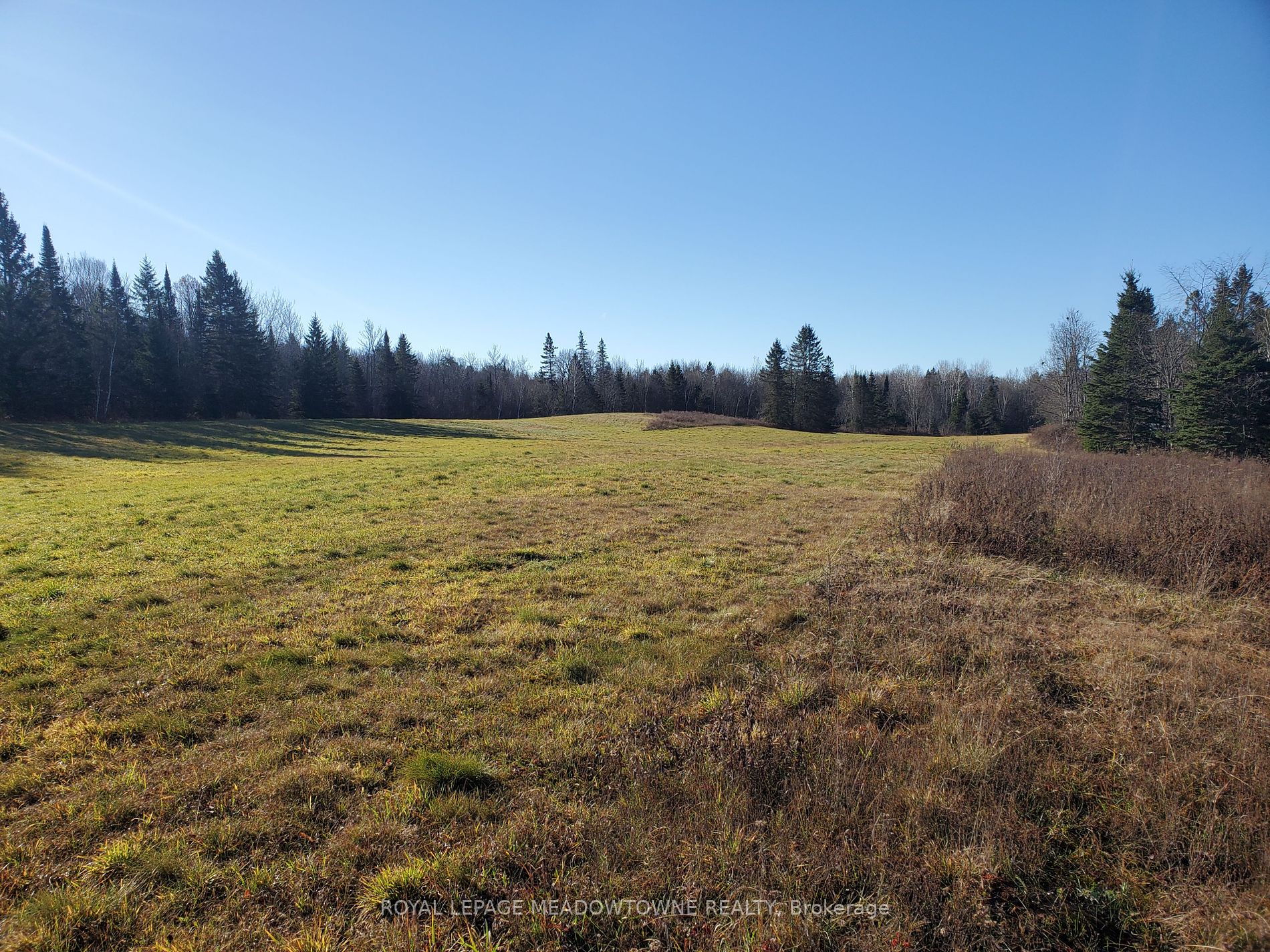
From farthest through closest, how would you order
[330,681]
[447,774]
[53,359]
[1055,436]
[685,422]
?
[685,422]
[53,359]
[1055,436]
[330,681]
[447,774]

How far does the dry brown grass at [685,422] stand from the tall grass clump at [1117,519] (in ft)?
137

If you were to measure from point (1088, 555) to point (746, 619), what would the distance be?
248 inches

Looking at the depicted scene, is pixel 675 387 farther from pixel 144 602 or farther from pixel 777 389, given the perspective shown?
pixel 144 602

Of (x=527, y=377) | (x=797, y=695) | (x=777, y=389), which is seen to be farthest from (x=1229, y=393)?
(x=527, y=377)

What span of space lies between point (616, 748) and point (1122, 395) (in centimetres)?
4239

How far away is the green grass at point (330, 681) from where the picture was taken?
2.88 metres

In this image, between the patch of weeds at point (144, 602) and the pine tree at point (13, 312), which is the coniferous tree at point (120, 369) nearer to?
the pine tree at point (13, 312)

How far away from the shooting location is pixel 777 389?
223 ft

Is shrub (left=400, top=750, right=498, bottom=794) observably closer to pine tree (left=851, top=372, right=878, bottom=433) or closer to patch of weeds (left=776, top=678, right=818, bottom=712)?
patch of weeds (left=776, top=678, right=818, bottom=712)

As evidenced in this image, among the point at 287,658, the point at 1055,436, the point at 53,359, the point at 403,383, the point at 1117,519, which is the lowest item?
the point at 287,658

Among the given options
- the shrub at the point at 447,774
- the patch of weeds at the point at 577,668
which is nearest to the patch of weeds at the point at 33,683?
the shrub at the point at 447,774

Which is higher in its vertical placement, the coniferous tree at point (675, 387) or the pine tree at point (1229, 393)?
the coniferous tree at point (675, 387)

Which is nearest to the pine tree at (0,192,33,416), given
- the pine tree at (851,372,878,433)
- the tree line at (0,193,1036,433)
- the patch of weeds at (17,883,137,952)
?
the tree line at (0,193,1036,433)

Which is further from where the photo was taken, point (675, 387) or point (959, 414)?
point (675, 387)
